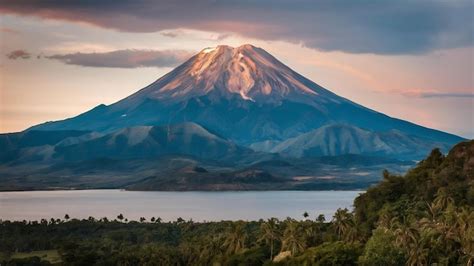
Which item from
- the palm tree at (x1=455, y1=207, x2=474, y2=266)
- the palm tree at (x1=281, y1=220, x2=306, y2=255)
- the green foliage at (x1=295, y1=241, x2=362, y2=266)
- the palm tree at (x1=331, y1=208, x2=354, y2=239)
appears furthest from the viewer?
the palm tree at (x1=331, y1=208, x2=354, y2=239)

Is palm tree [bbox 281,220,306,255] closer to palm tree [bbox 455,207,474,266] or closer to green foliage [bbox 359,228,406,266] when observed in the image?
green foliage [bbox 359,228,406,266]

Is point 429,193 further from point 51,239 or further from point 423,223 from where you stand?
point 51,239

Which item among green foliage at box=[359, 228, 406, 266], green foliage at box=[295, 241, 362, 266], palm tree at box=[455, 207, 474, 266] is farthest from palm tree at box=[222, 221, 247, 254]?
palm tree at box=[455, 207, 474, 266]

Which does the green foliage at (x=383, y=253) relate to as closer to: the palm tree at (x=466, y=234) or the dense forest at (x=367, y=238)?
the dense forest at (x=367, y=238)

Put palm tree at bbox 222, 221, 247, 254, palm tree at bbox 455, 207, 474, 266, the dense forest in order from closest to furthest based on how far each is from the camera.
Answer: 1. palm tree at bbox 455, 207, 474, 266
2. the dense forest
3. palm tree at bbox 222, 221, 247, 254

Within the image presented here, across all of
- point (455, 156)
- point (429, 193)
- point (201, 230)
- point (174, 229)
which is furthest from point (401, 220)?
point (174, 229)

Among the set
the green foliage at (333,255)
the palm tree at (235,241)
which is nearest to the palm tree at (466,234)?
the green foliage at (333,255)
